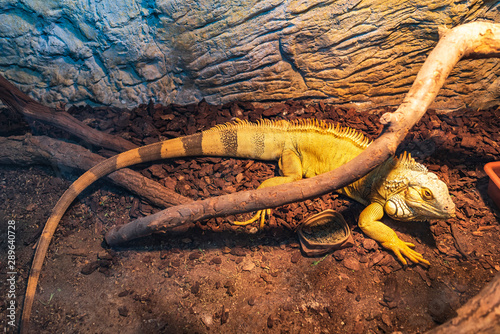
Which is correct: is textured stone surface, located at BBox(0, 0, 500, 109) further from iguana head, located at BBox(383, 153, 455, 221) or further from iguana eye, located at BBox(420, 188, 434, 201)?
iguana eye, located at BBox(420, 188, 434, 201)

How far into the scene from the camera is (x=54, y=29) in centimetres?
359

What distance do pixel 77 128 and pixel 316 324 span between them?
134 inches

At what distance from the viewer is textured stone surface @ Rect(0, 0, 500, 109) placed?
3312 mm

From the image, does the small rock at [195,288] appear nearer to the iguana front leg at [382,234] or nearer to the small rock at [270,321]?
the small rock at [270,321]

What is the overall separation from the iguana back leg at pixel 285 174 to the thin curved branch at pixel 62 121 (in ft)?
5.81

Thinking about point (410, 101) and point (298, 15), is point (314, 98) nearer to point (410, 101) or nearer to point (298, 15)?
point (298, 15)

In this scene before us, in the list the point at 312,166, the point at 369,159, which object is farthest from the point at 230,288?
the point at 312,166

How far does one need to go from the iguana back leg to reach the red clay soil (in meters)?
0.12

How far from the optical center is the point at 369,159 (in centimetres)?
234

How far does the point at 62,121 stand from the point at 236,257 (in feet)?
8.85

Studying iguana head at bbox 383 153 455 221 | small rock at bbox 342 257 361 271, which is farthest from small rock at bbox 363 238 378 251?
iguana head at bbox 383 153 455 221

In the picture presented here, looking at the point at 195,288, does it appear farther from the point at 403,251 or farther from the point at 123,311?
the point at 403,251

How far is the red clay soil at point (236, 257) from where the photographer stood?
229 cm

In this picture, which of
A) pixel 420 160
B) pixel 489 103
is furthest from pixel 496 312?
pixel 489 103
